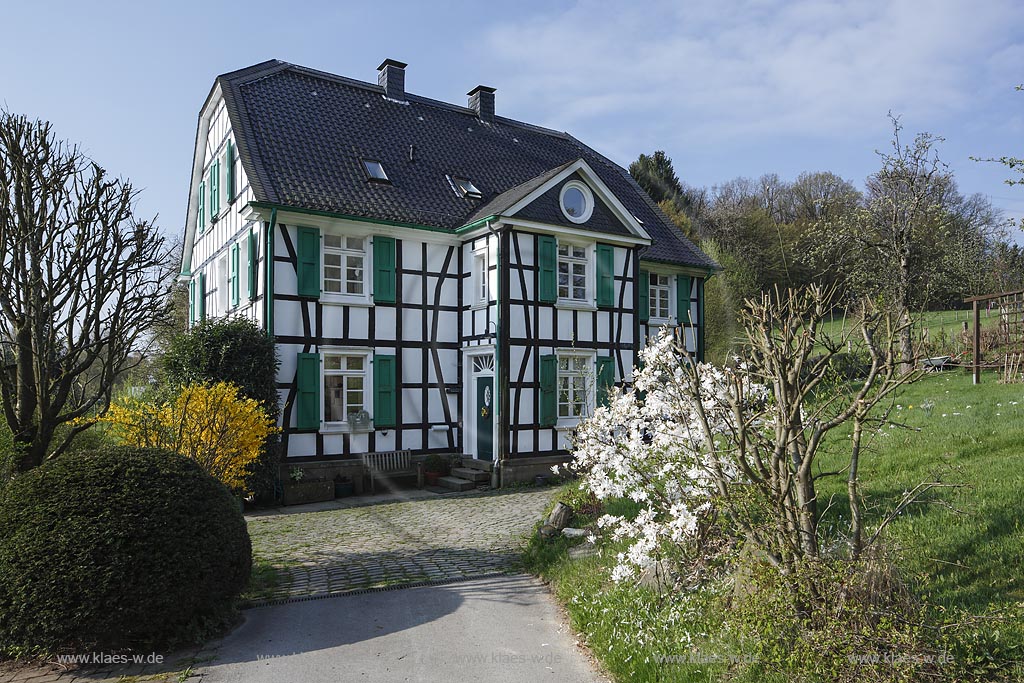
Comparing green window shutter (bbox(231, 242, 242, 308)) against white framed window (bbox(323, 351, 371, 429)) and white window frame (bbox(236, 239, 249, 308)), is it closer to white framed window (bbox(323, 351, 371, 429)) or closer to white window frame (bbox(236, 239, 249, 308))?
white window frame (bbox(236, 239, 249, 308))

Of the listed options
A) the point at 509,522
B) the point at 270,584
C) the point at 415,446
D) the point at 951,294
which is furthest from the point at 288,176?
the point at 951,294

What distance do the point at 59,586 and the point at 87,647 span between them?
1.66 feet

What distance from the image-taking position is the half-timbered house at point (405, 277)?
46.0ft

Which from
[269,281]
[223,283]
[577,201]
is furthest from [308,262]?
[577,201]

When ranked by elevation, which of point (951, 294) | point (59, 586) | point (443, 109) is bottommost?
point (59, 586)

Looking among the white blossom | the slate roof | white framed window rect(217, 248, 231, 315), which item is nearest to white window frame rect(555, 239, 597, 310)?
the slate roof

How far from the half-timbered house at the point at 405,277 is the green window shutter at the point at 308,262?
0.04 metres

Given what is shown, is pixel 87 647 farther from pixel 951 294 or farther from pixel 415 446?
pixel 951 294

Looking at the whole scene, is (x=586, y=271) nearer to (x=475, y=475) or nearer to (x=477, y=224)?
(x=477, y=224)

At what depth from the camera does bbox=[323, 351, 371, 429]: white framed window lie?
47.2 ft

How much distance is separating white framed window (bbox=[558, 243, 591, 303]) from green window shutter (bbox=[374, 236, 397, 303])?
370 centimetres

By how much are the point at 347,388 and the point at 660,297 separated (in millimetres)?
9039

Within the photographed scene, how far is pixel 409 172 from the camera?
54.2 feet

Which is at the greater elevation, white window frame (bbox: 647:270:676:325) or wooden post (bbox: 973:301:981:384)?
white window frame (bbox: 647:270:676:325)
